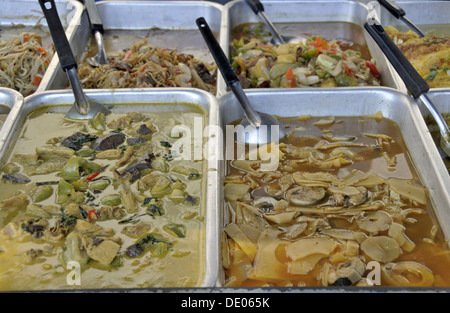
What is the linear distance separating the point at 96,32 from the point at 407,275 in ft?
7.94

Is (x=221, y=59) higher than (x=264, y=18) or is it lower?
higher

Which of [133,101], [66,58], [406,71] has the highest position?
[66,58]

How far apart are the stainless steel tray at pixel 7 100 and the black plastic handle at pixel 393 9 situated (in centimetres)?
227

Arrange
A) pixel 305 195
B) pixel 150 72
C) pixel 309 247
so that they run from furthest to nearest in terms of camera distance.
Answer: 1. pixel 150 72
2. pixel 305 195
3. pixel 309 247

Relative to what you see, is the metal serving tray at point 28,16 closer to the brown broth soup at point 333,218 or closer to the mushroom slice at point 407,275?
the brown broth soup at point 333,218

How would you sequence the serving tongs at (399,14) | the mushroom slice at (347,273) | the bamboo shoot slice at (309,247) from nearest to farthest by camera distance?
the mushroom slice at (347,273)
the bamboo shoot slice at (309,247)
the serving tongs at (399,14)

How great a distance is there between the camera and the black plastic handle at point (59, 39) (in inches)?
88.1

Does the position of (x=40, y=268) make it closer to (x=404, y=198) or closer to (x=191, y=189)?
(x=191, y=189)

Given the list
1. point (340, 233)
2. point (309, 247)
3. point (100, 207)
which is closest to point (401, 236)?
point (340, 233)

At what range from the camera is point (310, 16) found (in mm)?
3432

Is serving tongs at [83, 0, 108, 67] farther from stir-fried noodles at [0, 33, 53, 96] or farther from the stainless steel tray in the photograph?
the stainless steel tray

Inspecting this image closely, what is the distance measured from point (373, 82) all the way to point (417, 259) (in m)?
1.27

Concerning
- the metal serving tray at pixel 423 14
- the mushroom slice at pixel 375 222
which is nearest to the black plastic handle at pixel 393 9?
the metal serving tray at pixel 423 14

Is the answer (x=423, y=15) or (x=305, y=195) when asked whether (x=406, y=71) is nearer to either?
(x=305, y=195)
